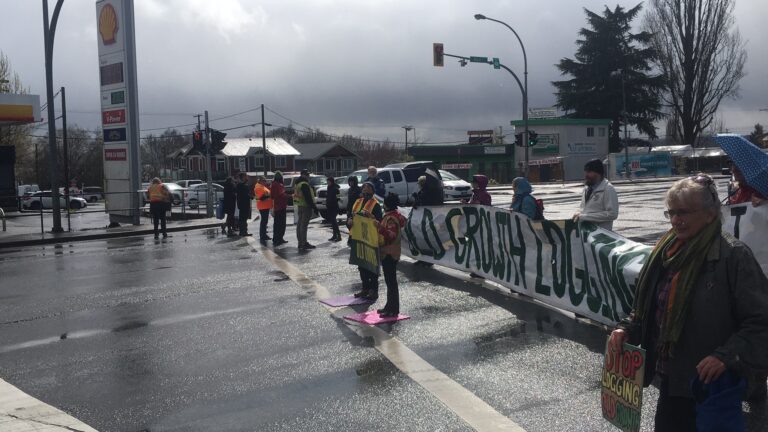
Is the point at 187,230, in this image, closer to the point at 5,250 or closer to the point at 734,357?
the point at 5,250

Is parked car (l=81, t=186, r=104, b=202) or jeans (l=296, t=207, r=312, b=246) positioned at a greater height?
jeans (l=296, t=207, r=312, b=246)

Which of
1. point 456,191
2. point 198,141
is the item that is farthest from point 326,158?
point 198,141

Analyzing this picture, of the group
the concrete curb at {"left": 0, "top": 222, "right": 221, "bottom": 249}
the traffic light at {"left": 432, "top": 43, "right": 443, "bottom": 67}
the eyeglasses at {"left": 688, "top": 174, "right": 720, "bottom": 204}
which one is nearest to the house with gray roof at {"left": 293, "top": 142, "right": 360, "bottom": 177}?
the traffic light at {"left": 432, "top": 43, "right": 443, "bottom": 67}

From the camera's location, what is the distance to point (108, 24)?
2762cm

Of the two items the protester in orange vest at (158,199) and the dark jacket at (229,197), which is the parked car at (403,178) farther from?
the protester in orange vest at (158,199)

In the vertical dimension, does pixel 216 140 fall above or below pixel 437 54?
below

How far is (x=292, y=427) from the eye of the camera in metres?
5.38

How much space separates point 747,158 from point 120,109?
25119mm

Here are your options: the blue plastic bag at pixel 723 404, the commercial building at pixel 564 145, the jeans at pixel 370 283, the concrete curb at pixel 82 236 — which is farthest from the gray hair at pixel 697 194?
the commercial building at pixel 564 145

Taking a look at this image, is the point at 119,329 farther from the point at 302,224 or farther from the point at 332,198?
the point at 332,198

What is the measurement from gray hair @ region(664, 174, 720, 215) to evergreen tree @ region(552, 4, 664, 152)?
68.7 m

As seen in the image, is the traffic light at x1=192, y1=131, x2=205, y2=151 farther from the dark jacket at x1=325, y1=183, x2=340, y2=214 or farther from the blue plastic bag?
the blue plastic bag

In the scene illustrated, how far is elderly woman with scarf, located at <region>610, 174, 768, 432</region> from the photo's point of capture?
10.6 feet

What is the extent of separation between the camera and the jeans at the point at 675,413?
3.51 meters
